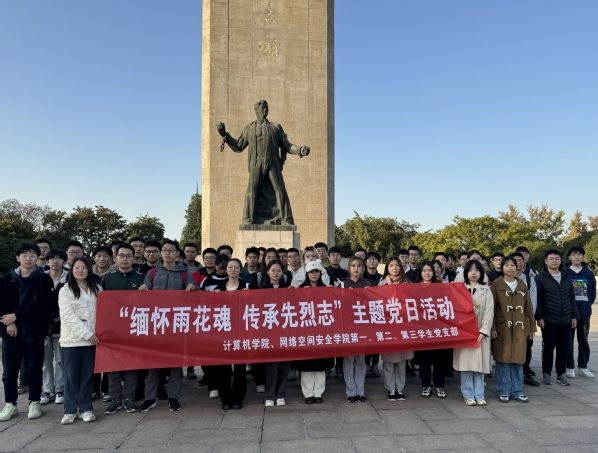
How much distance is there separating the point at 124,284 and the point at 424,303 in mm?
3310

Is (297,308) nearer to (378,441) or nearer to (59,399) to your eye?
(378,441)

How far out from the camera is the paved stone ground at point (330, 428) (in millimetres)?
3562

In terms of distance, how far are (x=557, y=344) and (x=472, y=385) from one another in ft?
6.24

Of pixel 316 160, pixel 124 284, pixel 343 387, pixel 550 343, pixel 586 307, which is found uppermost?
pixel 316 160

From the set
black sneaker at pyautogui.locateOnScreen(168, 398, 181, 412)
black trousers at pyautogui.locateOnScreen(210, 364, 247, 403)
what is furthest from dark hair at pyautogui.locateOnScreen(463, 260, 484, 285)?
black sneaker at pyautogui.locateOnScreen(168, 398, 181, 412)

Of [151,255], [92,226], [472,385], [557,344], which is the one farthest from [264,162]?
[92,226]

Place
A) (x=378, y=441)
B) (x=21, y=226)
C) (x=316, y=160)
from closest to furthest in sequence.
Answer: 1. (x=378, y=441)
2. (x=316, y=160)
3. (x=21, y=226)

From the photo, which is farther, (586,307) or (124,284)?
(586,307)

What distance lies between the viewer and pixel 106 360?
4336 mm

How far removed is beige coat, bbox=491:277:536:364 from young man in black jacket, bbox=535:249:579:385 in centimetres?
102

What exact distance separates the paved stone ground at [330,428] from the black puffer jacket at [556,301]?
112cm

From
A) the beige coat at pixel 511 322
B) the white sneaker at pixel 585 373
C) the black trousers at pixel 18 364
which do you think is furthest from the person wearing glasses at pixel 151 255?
the white sneaker at pixel 585 373

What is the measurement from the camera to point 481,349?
15.4 ft

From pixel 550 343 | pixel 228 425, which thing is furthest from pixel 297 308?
pixel 550 343
